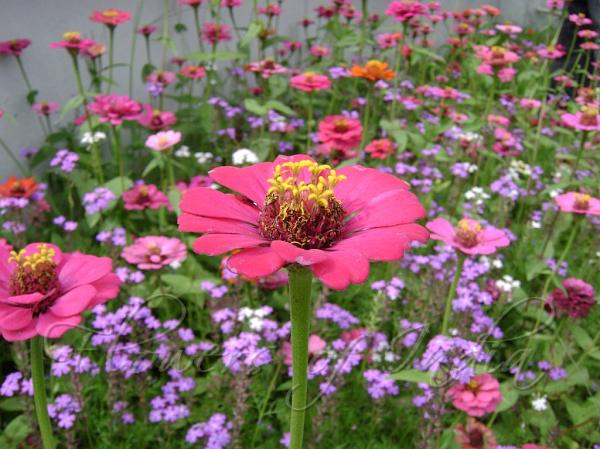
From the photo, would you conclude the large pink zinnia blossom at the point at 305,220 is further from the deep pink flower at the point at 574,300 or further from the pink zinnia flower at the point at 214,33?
the pink zinnia flower at the point at 214,33

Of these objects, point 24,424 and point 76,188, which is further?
point 76,188

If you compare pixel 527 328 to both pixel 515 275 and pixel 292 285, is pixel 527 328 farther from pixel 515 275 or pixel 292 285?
pixel 292 285

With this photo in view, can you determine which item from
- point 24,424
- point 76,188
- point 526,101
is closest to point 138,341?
point 24,424

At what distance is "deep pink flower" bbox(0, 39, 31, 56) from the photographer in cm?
251

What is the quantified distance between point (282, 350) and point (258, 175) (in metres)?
0.92

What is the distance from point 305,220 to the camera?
31.6 inches

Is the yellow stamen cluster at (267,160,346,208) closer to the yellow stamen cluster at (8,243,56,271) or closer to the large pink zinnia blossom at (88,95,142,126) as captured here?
the yellow stamen cluster at (8,243,56,271)

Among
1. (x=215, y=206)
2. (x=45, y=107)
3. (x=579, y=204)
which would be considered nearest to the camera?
(x=215, y=206)

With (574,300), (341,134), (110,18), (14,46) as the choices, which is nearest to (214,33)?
(110,18)

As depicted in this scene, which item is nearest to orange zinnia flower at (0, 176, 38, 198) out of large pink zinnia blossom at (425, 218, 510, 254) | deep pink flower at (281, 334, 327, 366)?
deep pink flower at (281, 334, 327, 366)

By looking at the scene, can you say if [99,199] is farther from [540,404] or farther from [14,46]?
[540,404]

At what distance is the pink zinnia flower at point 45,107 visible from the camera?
A: 271 centimetres

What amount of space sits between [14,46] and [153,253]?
1.49 m

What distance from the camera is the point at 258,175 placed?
91cm
